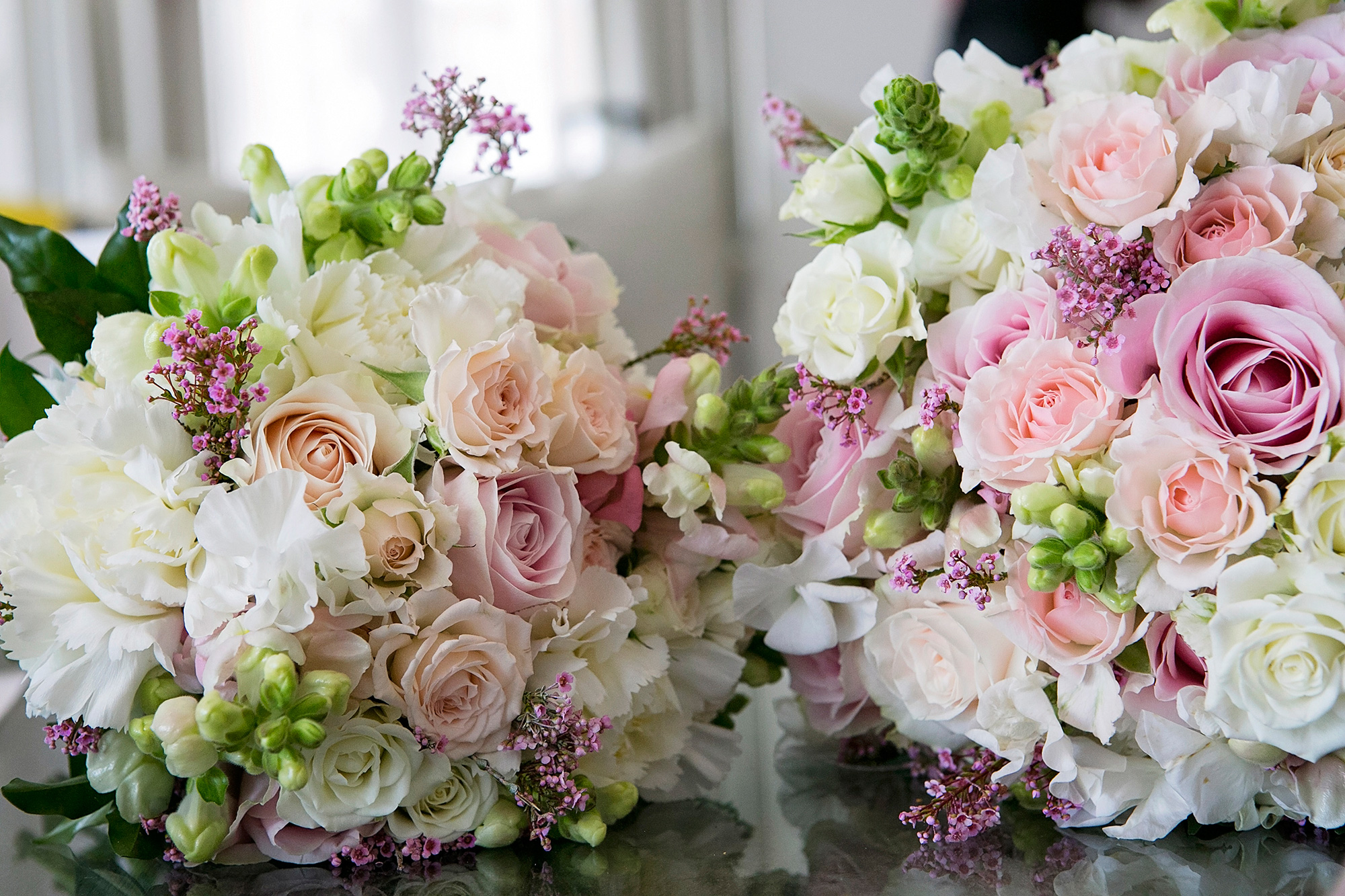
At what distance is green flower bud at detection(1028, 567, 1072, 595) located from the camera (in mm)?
530

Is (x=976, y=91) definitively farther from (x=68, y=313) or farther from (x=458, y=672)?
(x=68, y=313)

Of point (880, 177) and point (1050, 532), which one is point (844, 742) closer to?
point (1050, 532)

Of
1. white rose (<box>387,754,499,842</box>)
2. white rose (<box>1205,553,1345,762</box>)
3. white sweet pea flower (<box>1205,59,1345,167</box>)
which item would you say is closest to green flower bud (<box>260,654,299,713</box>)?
white rose (<box>387,754,499,842</box>)

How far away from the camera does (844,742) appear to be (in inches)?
29.4

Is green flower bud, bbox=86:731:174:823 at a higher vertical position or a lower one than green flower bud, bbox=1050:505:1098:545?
lower

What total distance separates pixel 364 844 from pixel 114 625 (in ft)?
0.56

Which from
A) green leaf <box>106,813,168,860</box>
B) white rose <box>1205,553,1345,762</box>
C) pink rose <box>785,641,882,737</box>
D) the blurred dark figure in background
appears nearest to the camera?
white rose <box>1205,553,1345,762</box>

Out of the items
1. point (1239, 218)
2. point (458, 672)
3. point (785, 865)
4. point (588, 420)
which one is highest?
point (1239, 218)

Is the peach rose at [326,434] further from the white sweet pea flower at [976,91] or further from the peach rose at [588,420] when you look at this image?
the white sweet pea flower at [976,91]

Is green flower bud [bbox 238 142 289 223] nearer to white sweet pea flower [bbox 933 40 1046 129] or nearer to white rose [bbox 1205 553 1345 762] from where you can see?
white sweet pea flower [bbox 933 40 1046 129]

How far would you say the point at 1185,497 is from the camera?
51cm

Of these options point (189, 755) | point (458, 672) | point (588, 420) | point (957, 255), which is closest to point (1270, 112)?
point (957, 255)

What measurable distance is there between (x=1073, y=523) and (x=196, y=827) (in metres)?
0.45

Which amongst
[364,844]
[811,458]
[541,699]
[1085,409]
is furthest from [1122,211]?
[364,844]
